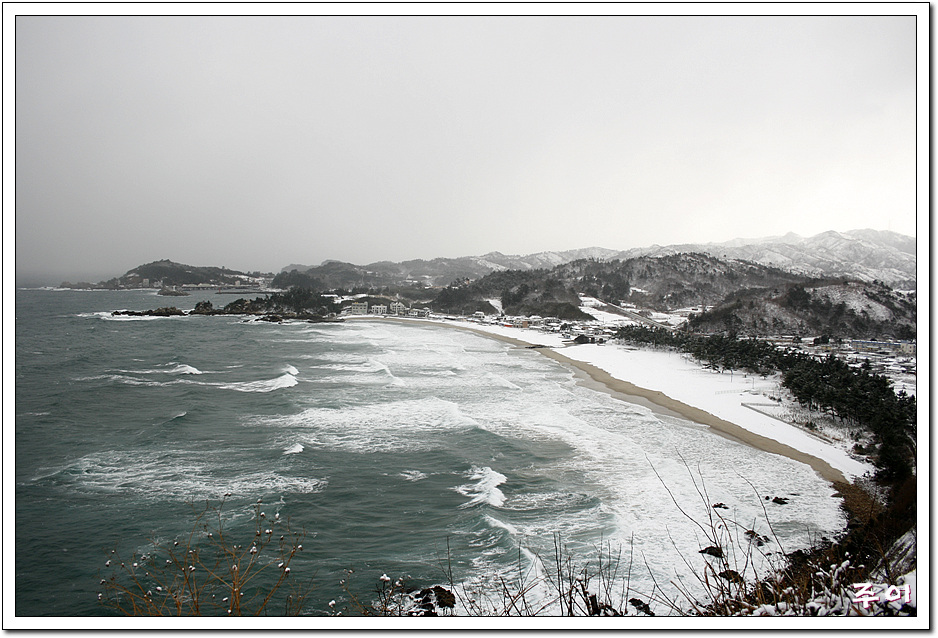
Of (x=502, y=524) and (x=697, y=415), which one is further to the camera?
(x=697, y=415)

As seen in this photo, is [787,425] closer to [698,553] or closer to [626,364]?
[698,553]

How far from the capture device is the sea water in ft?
19.8

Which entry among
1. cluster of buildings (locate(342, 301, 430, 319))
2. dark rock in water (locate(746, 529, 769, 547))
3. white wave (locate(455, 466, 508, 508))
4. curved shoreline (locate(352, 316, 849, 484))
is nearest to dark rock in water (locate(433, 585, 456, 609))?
white wave (locate(455, 466, 508, 508))

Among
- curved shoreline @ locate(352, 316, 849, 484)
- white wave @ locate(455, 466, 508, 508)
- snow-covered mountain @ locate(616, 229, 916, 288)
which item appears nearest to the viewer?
snow-covered mountain @ locate(616, 229, 916, 288)

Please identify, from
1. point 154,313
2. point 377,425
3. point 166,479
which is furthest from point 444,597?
point 154,313

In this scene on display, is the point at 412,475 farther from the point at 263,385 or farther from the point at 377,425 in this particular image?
the point at 263,385

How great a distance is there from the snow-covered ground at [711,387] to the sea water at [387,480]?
129cm

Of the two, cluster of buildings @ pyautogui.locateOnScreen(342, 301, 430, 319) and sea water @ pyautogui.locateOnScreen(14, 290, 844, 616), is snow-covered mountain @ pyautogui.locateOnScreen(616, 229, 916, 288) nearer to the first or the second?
sea water @ pyautogui.locateOnScreen(14, 290, 844, 616)

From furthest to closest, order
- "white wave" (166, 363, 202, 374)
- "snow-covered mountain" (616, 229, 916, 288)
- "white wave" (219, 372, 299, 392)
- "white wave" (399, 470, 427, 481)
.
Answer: "white wave" (166, 363, 202, 374) < "white wave" (219, 372, 299, 392) < "white wave" (399, 470, 427, 481) < "snow-covered mountain" (616, 229, 916, 288)

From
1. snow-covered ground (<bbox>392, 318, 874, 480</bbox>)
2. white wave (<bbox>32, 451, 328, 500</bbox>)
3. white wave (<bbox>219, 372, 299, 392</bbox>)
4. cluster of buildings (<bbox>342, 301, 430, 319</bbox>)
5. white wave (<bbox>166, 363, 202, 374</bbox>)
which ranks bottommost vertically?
snow-covered ground (<bbox>392, 318, 874, 480</bbox>)

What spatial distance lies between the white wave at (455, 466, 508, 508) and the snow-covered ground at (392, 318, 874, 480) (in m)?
6.51

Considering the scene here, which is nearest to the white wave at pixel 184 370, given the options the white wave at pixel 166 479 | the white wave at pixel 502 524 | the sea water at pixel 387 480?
the sea water at pixel 387 480

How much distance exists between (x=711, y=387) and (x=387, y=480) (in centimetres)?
1359

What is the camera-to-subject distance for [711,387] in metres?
17.5
